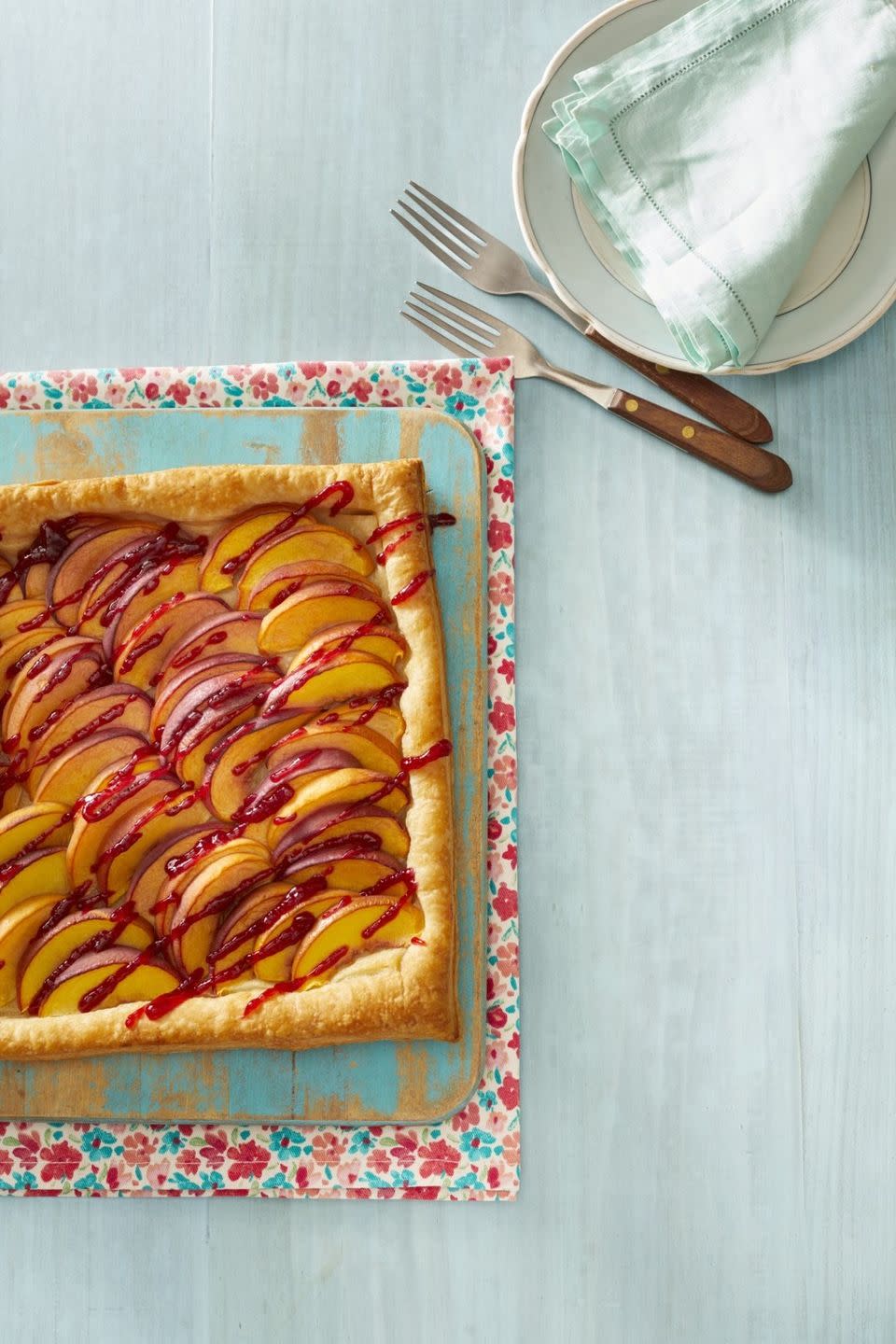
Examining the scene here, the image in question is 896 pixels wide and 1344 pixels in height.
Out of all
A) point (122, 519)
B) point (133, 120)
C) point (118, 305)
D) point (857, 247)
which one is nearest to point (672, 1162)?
point (122, 519)

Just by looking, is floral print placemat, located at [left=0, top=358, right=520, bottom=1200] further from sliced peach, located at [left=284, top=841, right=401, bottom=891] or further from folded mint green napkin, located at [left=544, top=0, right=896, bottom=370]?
folded mint green napkin, located at [left=544, top=0, right=896, bottom=370]

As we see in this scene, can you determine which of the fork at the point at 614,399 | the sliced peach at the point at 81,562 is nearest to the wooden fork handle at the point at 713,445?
the fork at the point at 614,399

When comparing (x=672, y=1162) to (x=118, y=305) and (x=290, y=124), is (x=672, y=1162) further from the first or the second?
(x=290, y=124)

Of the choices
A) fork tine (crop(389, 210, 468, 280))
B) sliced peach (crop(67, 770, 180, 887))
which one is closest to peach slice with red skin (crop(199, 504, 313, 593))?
sliced peach (crop(67, 770, 180, 887))

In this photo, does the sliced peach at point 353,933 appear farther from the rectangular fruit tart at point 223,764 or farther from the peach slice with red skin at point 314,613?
the peach slice with red skin at point 314,613

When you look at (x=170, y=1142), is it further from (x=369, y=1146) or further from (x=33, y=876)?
(x=33, y=876)

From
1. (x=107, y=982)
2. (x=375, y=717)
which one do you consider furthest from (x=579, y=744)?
(x=107, y=982)

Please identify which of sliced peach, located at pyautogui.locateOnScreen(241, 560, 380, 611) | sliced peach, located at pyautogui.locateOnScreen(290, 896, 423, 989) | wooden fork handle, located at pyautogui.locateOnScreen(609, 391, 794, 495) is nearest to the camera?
sliced peach, located at pyautogui.locateOnScreen(290, 896, 423, 989)
